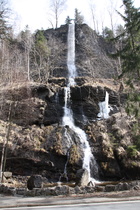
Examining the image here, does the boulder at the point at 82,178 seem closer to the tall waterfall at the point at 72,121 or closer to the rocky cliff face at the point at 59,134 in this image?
the tall waterfall at the point at 72,121

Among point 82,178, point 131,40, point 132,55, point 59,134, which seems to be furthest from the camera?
point 59,134

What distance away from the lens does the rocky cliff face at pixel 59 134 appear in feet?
59.1

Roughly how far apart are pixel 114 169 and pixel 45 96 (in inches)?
531

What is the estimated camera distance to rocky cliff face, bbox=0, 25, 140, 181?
59.1ft

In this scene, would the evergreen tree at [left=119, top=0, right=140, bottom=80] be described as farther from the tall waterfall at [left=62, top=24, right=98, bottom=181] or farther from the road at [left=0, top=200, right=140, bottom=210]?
the road at [left=0, top=200, right=140, bottom=210]

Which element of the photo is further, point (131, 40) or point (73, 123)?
Answer: point (73, 123)

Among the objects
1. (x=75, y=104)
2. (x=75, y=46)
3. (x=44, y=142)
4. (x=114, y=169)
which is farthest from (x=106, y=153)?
(x=75, y=46)

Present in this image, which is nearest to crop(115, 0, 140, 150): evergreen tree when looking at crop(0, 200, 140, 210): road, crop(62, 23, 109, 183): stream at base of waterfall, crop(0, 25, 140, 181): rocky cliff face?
crop(0, 25, 140, 181): rocky cliff face

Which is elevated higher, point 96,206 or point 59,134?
point 59,134

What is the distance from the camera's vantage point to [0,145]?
1892cm

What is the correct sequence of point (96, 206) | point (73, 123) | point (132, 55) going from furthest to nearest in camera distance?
point (73, 123) < point (132, 55) < point (96, 206)

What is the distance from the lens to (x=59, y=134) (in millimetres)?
20750

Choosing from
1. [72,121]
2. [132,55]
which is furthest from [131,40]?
[72,121]

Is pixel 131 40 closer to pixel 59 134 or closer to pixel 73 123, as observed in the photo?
pixel 59 134
